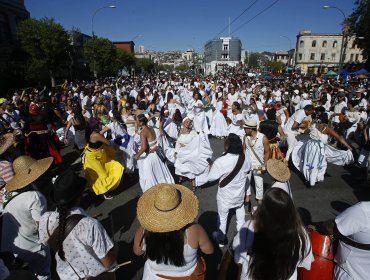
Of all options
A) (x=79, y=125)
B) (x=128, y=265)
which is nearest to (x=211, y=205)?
(x=128, y=265)

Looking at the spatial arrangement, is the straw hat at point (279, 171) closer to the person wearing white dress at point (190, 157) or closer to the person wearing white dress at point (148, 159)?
the person wearing white dress at point (148, 159)

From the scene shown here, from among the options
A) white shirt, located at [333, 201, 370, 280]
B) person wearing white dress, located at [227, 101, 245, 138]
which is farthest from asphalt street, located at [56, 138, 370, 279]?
person wearing white dress, located at [227, 101, 245, 138]

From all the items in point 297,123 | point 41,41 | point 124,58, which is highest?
point 41,41

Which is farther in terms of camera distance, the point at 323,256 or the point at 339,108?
the point at 339,108

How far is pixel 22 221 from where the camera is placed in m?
2.87

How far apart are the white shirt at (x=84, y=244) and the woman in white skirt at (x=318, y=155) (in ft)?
17.5

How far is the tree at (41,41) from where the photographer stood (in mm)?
31172

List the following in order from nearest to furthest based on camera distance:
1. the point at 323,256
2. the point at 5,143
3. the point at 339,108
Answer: the point at 323,256, the point at 5,143, the point at 339,108

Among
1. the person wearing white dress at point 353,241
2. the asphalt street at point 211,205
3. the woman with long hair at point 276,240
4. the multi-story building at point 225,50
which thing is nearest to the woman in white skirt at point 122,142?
the asphalt street at point 211,205

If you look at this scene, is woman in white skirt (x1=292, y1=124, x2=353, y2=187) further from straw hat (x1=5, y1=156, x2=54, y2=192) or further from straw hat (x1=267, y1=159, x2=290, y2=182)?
straw hat (x1=5, y1=156, x2=54, y2=192)

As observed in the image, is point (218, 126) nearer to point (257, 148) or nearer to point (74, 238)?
point (257, 148)

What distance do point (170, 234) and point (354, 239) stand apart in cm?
159

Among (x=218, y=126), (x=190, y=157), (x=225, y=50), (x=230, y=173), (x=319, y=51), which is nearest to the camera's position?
(x=230, y=173)

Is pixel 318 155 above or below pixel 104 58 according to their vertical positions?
below
